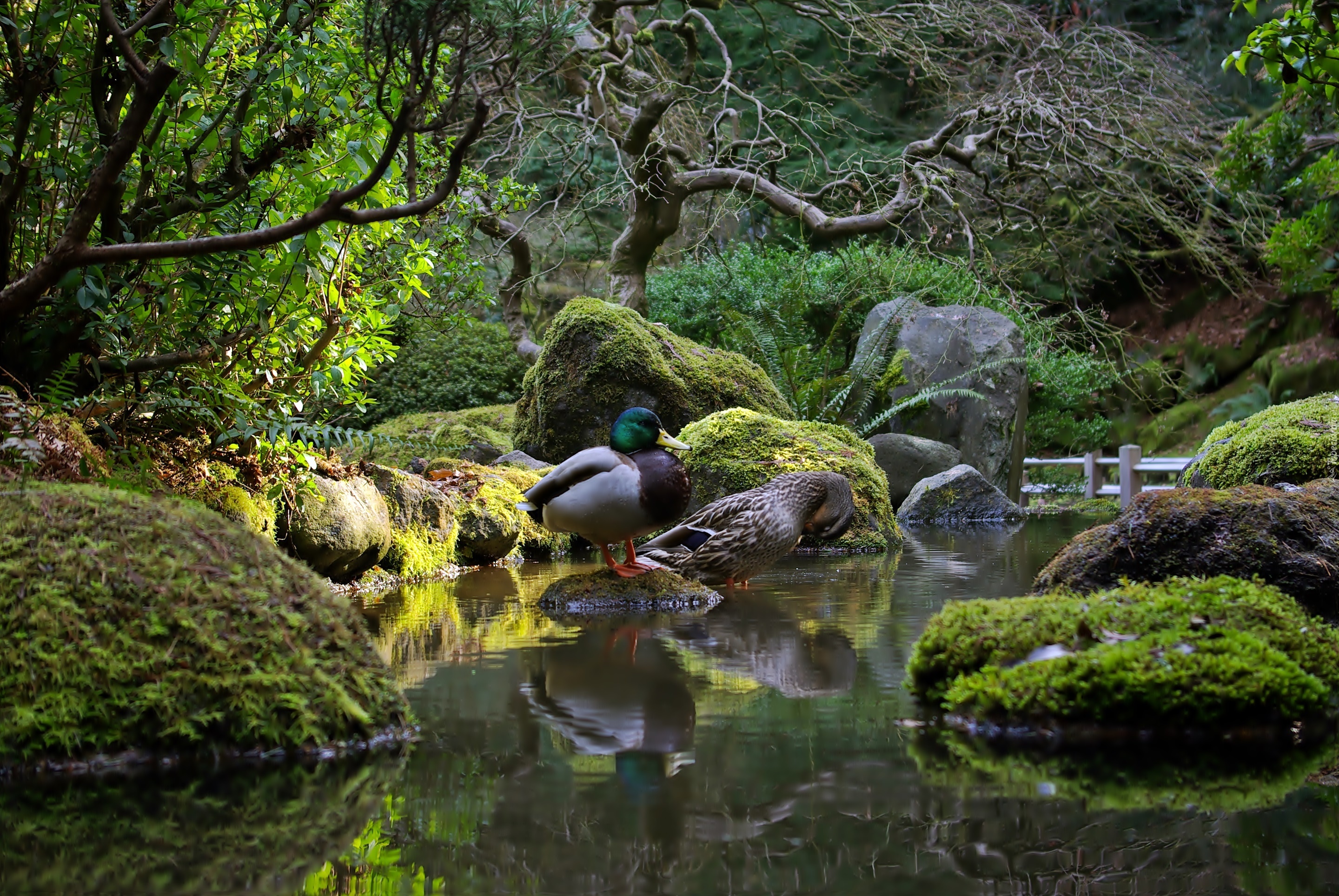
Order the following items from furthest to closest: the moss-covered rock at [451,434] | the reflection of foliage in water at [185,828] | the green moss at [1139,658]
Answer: the moss-covered rock at [451,434] → the green moss at [1139,658] → the reflection of foliage in water at [185,828]

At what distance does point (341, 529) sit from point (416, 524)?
4.47ft

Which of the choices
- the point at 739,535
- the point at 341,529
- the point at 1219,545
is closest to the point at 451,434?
the point at 341,529

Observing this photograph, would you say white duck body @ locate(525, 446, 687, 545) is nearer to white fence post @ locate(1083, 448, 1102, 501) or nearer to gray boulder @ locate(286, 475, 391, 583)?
gray boulder @ locate(286, 475, 391, 583)

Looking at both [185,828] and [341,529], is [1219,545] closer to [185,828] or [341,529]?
[185,828]

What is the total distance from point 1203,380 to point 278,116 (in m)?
22.3

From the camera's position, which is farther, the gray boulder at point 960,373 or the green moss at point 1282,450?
the gray boulder at point 960,373

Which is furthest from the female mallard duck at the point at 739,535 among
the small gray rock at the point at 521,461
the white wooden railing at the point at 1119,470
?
the white wooden railing at the point at 1119,470

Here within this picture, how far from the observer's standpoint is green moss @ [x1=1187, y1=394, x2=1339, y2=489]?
7.66 m

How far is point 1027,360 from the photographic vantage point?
14023 mm

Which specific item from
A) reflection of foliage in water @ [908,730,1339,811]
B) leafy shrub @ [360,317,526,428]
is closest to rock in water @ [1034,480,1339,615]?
reflection of foliage in water @ [908,730,1339,811]

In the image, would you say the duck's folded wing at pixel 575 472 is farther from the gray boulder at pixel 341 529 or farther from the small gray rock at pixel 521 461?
the small gray rock at pixel 521 461

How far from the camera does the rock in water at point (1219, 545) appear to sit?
4578 mm

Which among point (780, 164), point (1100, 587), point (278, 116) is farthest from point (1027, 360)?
point (278, 116)

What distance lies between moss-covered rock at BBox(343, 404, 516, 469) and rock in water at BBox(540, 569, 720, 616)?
3.40 m
